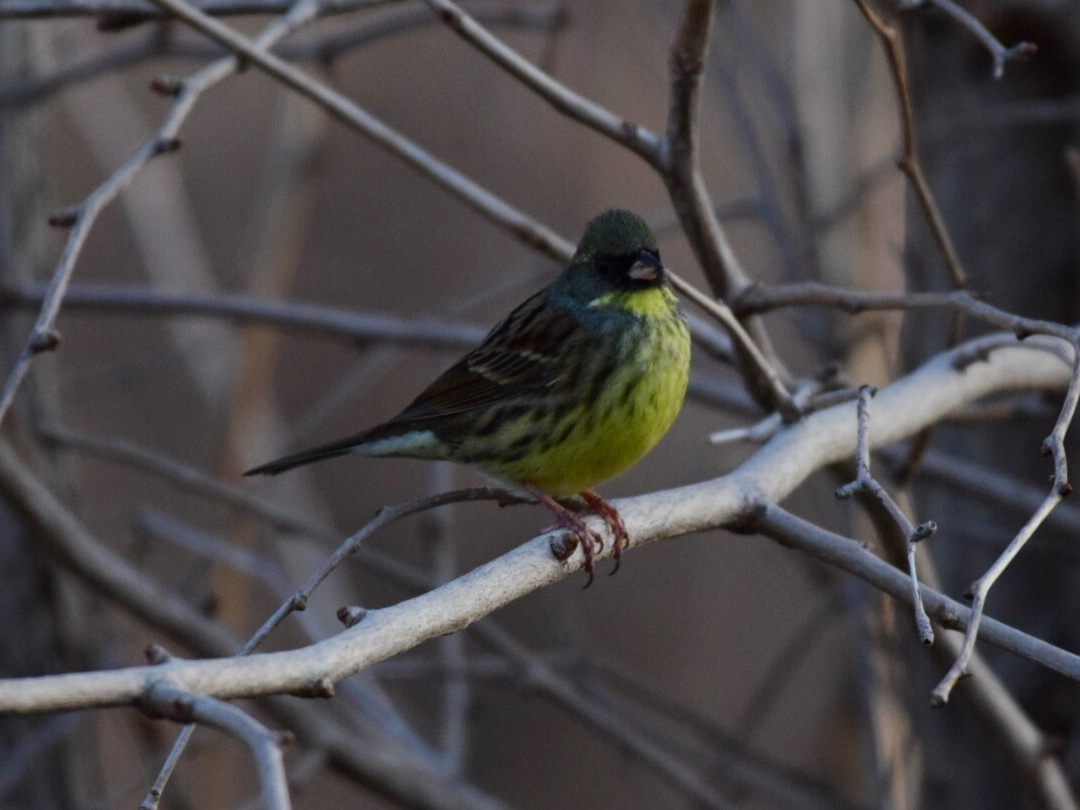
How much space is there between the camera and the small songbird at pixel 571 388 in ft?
13.1

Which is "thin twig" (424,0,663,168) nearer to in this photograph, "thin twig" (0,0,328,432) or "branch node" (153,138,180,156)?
"thin twig" (0,0,328,432)

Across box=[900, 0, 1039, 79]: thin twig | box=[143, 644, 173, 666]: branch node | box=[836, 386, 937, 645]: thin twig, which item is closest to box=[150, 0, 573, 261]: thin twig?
box=[900, 0, 1039, 79]: thin twig

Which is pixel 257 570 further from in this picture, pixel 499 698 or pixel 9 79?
pixel 499 698

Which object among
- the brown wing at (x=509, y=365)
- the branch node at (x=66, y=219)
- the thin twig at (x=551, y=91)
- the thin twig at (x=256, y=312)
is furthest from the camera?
the thin twig at (x=256, y=312)

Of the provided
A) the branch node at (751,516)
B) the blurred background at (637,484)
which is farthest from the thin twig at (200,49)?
the branch node at (751,516)

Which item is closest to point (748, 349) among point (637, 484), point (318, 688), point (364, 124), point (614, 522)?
point (614, 522)

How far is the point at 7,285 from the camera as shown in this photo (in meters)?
4.80

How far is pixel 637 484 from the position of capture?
33.5ft

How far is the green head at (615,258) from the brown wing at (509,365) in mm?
130

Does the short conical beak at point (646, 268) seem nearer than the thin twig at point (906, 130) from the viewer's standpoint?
No

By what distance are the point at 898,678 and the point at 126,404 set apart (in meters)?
6.81

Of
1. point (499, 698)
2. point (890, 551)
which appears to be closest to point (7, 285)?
point (890, 551)

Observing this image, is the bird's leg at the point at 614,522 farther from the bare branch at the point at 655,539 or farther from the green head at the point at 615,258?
the green head at the point at 615,258

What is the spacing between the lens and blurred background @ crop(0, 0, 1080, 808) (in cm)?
480
